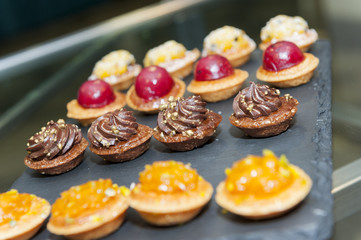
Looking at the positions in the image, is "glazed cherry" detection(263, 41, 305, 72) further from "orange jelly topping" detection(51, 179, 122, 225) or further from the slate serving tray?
"orange jelly topping" detection(51, 179, 122, 225)

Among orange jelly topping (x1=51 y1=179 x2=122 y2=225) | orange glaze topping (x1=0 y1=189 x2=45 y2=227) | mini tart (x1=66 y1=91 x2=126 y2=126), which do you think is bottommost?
mini tart (x1=66 y1=91 x2=126 y2=126)

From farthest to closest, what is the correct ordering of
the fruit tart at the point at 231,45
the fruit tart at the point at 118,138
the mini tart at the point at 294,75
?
the fruit tart at the point at 231,45 < the mini tart at the point at 294,75 < the fruit tart at the point at 118,138

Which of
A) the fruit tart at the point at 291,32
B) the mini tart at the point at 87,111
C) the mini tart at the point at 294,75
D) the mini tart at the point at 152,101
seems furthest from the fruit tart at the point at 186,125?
the fruit tart at the point at 291,32

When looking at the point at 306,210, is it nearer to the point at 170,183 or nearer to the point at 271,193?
the point at 271,193

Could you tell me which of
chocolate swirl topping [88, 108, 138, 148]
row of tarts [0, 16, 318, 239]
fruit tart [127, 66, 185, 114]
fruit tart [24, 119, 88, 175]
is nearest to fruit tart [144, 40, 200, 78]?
row of tarts [0, 16, 318, 239]

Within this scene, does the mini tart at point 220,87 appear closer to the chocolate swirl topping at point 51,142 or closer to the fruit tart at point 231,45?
the fruit tart at point 231,45

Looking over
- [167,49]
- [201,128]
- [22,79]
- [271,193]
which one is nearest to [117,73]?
[167,49]
